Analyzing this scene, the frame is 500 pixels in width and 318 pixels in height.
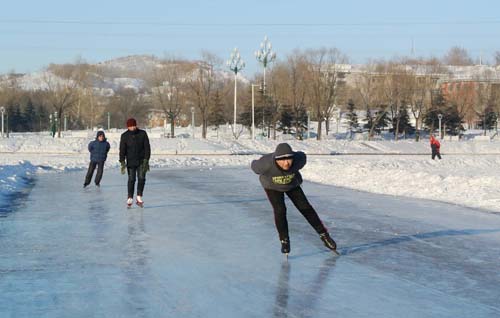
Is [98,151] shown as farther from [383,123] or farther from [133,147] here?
[383,123]

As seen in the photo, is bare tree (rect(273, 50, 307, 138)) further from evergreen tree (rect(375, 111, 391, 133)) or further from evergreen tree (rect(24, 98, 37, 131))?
evergreen tree (rect(24, 98, 37, 131))

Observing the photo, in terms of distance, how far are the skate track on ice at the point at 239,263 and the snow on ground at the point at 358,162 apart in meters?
3.55

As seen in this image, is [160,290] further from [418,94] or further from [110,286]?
[418,94]

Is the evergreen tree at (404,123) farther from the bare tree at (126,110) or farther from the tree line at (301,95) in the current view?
the bare tree at (126,110)

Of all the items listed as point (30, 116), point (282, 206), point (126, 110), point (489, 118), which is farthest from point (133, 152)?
point (126, 110)

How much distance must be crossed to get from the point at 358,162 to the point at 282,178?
28122 mm

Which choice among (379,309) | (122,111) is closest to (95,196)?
(379,309)

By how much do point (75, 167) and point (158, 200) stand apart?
599 inches

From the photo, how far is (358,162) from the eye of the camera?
35406 millimetres

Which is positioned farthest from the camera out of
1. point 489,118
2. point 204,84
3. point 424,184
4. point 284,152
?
point 489,118

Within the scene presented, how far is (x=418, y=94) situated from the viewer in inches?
3172

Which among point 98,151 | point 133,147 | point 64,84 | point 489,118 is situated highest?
point 64,84

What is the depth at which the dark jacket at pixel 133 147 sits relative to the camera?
13.2 meters

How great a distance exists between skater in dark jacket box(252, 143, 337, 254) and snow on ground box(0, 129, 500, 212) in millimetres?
7190
